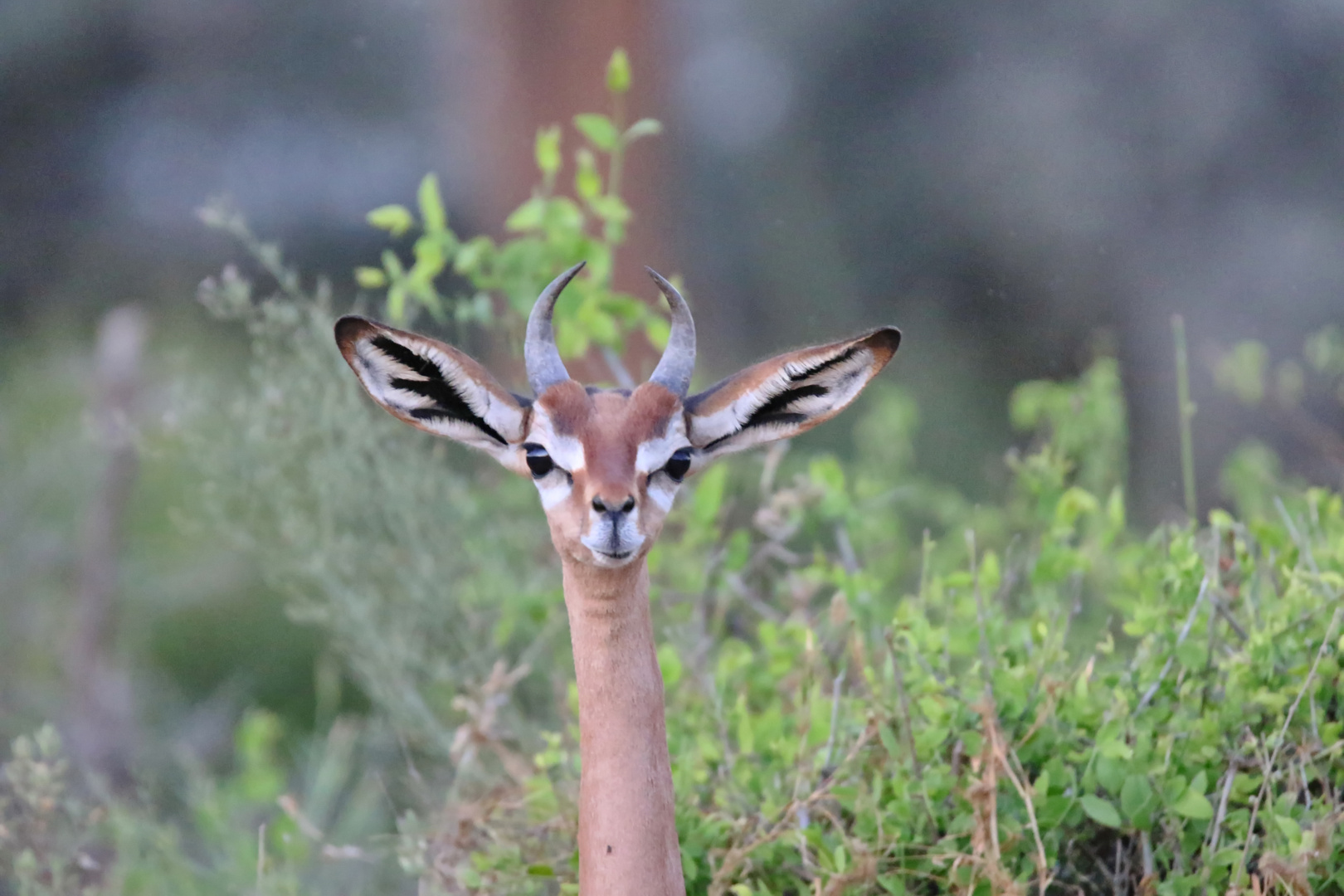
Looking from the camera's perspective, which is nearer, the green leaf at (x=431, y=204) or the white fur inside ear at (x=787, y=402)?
the white fur inside ear at (x=787, y=402)

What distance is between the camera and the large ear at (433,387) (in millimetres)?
3381

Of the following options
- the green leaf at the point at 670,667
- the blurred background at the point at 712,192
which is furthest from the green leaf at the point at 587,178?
the blurred background at the point at 712,192

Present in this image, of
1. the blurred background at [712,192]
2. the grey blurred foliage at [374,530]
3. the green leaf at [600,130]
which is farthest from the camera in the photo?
the blurred background at [712,192]

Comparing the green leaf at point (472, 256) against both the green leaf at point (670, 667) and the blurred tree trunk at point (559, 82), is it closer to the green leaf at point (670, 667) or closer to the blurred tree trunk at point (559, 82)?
the green leaf at point (670, 667)

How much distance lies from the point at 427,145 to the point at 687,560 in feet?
41.7

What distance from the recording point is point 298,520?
6020mm

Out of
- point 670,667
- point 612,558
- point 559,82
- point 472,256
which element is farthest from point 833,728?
point 559,82

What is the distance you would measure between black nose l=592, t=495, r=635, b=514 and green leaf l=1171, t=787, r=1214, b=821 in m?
1.42

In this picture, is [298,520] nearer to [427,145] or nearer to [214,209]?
[214,209]

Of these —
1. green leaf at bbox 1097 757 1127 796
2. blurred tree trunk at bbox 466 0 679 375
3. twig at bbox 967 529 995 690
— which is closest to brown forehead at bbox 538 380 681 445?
twig at bbox 967 529 995 690

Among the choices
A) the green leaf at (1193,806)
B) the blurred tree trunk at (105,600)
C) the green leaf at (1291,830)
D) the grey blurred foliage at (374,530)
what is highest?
the blurred tree trunk at (105,600)

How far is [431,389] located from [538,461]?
0.32 metres

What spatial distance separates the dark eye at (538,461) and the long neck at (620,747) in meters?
0.20

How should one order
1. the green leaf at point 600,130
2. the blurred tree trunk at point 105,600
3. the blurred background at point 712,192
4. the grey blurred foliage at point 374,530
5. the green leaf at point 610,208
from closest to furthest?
the green leaf at point 600,130, the green leaf at point 610,208, the grey blurred foliage at point 374,530, the blurred tree trunk at point 105,600, the blurred background at point 712,192
